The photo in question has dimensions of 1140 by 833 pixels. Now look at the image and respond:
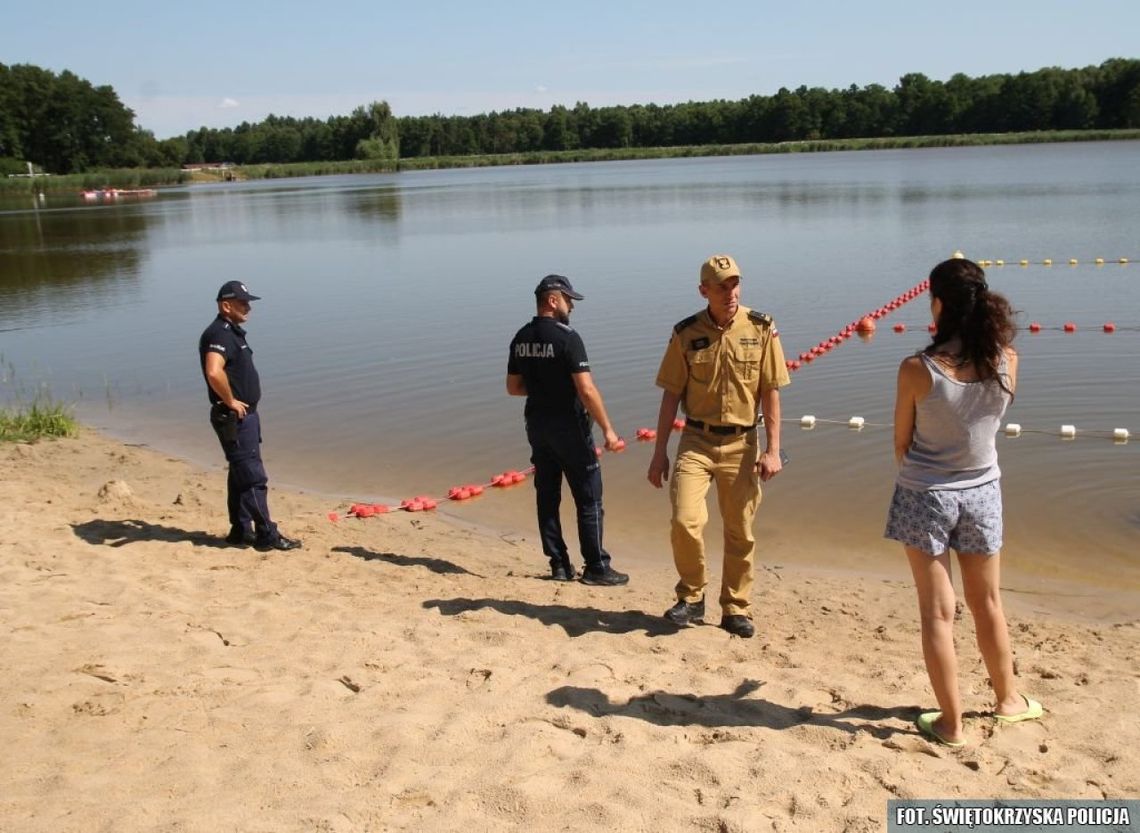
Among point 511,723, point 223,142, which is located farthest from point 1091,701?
point 223,142

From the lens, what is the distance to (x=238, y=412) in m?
6.84

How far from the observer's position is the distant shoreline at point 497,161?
86.6m

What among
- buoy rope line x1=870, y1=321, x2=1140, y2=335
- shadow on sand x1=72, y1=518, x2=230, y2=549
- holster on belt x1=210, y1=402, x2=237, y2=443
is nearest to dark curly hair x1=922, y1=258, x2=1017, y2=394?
holster on belt x1=210, y1=402, x2=237, y2=443

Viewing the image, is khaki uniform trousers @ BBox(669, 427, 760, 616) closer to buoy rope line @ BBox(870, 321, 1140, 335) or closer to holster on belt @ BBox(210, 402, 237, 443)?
holster on belt @ BBox(210, 402, 237, 443)

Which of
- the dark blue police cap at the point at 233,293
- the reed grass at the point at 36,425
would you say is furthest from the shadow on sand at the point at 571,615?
the reed grass at the point at 36,425

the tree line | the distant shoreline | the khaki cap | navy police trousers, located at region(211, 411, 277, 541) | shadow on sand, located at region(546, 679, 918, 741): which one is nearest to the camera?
shadow on sand, located at region(546, 679, 918, 741)

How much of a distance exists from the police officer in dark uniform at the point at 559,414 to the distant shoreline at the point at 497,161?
290ft

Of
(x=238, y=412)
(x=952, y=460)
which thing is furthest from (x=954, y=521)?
(x=238, y=412)

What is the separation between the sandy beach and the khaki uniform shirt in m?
1.23

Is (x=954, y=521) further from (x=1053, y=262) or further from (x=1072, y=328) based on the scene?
(x=1053, y=262)

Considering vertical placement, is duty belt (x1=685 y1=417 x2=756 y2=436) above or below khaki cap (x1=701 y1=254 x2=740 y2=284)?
below

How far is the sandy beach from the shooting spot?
3.75 metres

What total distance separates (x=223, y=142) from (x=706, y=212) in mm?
137289

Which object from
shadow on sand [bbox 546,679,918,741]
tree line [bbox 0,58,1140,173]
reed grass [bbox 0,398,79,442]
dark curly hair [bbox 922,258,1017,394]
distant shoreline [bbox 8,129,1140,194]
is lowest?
shadow on sand [bbox 546,679,918,741]
